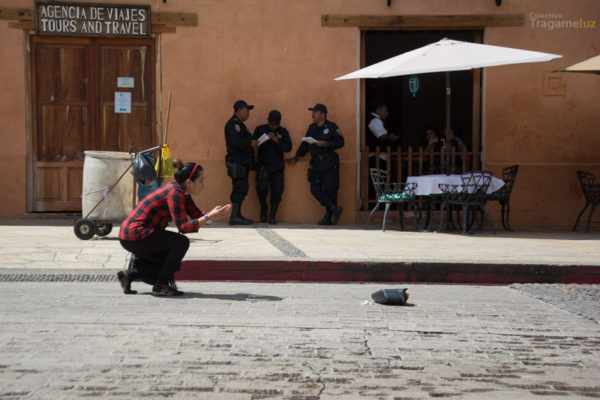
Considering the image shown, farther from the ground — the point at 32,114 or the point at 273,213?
the point at 32,114

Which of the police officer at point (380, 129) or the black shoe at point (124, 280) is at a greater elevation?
the police officer at point (380, 129)

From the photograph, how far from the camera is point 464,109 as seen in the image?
714 inches

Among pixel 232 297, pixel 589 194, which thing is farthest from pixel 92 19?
pixel 589 194

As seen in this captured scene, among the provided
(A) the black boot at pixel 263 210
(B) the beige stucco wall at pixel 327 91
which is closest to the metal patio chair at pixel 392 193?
(B) the beige stucco wall at pixel 327 91

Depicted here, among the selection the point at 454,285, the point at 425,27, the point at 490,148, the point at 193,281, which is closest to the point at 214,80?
the point at 425,27

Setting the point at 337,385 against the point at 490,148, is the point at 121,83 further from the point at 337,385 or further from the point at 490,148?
the point at 337,385

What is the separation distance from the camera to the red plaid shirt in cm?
619

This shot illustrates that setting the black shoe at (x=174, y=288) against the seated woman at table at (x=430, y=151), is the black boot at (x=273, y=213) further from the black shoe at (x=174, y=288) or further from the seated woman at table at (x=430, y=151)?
the black shoe at (x=174, y=288)

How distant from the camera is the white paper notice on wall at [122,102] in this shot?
515 inches

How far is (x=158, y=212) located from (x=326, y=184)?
6.43 m

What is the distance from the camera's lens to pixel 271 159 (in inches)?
500

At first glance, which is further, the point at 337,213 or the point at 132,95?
the point at 132,95

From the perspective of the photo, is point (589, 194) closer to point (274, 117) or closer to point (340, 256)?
point (274, 117)

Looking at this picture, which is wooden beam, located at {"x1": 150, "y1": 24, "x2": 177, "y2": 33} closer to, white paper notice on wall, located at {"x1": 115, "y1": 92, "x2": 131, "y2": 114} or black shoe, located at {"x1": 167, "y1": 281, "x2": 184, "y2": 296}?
white paper notice on wall, located at {"x1": 115, "y1": 92, "x2": 131, "y2": 114}
